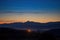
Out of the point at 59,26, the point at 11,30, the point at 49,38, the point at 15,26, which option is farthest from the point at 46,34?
the point at 59,26

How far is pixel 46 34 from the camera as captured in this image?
742 inches

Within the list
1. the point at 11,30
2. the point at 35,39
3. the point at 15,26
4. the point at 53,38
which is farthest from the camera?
the point at 15,26

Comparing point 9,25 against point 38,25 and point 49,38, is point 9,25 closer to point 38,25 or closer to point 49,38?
point 38,25

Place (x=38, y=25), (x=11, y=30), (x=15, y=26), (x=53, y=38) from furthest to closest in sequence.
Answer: (x=38, y=25)
(x=15, y=26)
(x=11, y=30)
(x=53, y=38)

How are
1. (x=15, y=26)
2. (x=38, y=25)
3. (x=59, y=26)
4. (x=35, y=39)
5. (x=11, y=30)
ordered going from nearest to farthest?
1. (x=35, y=39)
2. (x=11, y=30)
3. (x=15, y=26)
4. (x=59, y=26)
5. (x=38, y=25)

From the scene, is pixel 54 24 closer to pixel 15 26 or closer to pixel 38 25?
pixel 38 25

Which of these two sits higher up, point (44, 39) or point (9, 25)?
point (9, 25)

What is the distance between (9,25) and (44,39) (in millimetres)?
20057

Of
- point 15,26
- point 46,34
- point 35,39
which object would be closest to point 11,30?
point 15,26

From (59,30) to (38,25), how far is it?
6.32 meters

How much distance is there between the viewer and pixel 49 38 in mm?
18281

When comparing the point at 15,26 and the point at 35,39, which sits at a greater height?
the point at 15,26

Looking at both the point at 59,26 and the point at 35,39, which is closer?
the point at 35,39

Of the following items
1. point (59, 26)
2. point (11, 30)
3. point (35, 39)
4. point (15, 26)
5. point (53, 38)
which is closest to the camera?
point (53, 38)
